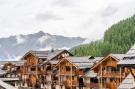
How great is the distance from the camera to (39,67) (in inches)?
4218

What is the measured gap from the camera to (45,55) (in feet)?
359

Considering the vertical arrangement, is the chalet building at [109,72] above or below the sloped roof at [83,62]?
below

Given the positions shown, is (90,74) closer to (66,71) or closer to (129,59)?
(66,71)

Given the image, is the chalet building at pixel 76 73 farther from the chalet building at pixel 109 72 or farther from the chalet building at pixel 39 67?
the chalet building at pixel 39 67

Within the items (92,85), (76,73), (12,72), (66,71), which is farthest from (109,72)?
(12,72)

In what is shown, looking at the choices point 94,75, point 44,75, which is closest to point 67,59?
point 94,75

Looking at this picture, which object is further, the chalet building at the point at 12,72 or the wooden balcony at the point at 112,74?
the chalet building at the point at 12,72

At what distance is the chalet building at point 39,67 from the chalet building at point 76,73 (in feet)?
23.4

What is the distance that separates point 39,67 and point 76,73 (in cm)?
2182

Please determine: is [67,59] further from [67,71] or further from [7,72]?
[7,72]

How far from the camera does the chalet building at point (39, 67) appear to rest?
103 metres

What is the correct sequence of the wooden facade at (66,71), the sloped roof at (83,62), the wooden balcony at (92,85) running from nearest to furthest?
1. the wooden facade at (66,71)
2. the wooden balcony at (92,85)
3. the sloped roof at (83,62)

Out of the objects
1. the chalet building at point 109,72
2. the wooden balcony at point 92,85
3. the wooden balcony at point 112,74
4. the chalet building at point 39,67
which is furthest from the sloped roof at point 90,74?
the chalet building at point 39,67

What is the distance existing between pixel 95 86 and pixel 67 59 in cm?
1169
